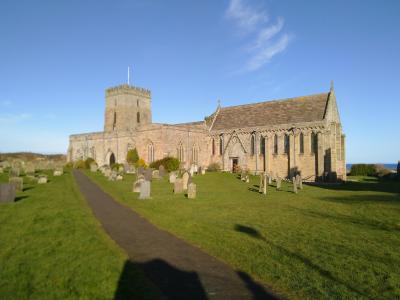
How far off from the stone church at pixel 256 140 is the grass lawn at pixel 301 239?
Result: 1864 centimetres

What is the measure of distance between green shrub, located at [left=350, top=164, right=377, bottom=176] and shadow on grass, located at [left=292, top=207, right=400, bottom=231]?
36.1 m

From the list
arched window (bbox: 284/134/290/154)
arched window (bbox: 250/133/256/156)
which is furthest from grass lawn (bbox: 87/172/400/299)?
arched window (bbox: 250/133/256/156)

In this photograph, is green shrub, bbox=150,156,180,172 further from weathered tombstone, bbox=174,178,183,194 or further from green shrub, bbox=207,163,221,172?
weathered tombstone, bbox=174,178,183,194

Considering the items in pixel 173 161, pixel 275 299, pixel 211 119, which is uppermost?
pixel 211 119

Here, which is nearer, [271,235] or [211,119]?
[271,235]

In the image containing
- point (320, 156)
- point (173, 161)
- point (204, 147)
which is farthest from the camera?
point (204, 147)

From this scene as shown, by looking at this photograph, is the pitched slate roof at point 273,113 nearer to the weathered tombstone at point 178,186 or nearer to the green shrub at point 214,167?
the green shrub at point 214,167

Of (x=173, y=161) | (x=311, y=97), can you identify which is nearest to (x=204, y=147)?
(x=173, y=161)

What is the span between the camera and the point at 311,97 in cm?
3766

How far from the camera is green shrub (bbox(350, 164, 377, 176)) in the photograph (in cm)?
4566

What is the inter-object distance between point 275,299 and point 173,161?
31495 millimetres

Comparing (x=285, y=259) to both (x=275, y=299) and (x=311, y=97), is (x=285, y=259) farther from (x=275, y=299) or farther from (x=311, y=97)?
(x=311, y=97)

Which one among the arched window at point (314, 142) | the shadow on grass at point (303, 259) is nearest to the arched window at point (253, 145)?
the arched window at point (314, 142)

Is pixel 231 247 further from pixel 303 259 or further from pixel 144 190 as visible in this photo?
pixel 144 190
